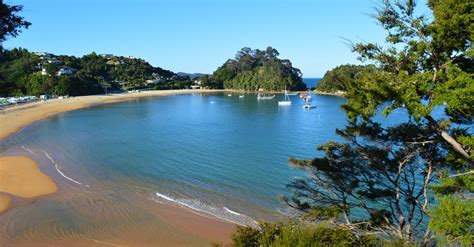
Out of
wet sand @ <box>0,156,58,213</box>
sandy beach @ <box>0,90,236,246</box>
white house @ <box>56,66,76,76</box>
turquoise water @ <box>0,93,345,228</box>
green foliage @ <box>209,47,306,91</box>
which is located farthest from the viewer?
green foliage @ <box>209,47,306,91</box>

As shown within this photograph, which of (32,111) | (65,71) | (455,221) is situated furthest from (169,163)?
(65,71)

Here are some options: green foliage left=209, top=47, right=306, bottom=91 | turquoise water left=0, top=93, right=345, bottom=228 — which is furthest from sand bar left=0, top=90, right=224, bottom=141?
green foliage left=209, top=47, right=306, bottom=91

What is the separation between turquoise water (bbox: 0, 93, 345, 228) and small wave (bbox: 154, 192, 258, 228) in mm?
45

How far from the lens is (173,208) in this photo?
1794cm

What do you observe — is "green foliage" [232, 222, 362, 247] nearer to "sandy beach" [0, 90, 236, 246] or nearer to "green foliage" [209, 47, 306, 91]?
"sandy beach" [0, 90, 236, 246]

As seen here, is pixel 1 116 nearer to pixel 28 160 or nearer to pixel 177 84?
pixel 28 160

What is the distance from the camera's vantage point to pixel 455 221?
21.9ft

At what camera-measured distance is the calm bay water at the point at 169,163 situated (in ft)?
60.0

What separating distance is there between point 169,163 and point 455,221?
72.9 feet

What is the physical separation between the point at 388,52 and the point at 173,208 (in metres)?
12.7

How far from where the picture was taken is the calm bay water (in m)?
18.3

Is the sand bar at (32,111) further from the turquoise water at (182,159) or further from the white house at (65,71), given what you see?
the white house at (65,71)

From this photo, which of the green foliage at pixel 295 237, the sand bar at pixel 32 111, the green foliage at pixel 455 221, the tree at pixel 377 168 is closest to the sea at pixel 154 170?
the sand bar at pixel 32 111

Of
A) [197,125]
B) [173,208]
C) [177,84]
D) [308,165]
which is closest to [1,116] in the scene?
[197,125]
